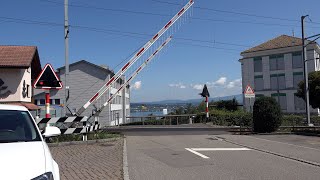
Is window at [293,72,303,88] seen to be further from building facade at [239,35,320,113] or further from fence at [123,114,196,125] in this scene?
fence at [123,114,196,125]

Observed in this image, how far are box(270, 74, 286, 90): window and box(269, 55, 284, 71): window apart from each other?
1292 millimetres

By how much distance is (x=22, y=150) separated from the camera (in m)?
4.74

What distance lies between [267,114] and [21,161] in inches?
761

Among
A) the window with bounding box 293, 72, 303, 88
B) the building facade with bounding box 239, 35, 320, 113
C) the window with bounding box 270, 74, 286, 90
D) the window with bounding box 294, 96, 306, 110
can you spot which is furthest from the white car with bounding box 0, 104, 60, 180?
the window with bounding box 270, 74, 286, 90

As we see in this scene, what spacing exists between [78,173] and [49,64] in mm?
5272

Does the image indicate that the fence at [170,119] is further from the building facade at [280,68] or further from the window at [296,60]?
the window at [296,60]

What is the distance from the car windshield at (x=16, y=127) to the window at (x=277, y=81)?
60831 mm

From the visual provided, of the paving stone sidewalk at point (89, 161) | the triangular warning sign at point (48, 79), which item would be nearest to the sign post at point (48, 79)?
the triangular warning sign at point (48, 79)

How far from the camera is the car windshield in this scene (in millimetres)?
5469

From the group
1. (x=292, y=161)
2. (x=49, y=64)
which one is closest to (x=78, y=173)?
(x=49, y=64)

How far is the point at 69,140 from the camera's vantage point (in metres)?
15.7

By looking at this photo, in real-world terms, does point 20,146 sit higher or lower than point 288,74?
lower

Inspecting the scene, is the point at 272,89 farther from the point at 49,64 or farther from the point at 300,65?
the point at 49,64

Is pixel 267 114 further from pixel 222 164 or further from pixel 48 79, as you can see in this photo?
pixel 48 79
